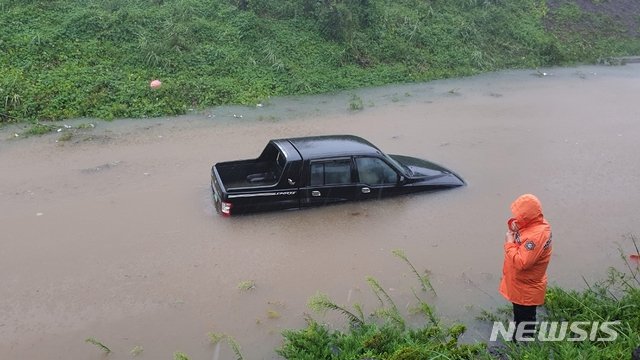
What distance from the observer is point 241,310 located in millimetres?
6945

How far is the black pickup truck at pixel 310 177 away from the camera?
8555mm

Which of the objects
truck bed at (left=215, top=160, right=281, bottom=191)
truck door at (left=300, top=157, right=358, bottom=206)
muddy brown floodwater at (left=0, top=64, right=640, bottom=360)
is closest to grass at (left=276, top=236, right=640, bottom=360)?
muddy brown floodwater at (left=0, top=64, right=640, bottom=360)

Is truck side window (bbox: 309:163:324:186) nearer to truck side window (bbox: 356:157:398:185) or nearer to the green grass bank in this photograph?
truck side window (bbox: 356:157:398:185)

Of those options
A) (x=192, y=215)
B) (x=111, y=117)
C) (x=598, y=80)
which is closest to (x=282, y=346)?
(x=192, y=215)

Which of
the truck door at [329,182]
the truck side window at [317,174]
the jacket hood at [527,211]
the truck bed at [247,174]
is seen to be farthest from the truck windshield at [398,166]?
the jacket hood at [527,211]

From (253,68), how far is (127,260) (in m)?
8.69

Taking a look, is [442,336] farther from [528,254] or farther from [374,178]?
[374,178]

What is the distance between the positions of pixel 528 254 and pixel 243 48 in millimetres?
12190

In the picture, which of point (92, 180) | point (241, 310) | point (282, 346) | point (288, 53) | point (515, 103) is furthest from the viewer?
point (288, 53)

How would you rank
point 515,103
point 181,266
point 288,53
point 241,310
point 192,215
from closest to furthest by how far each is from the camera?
point 241,310 → point 181,266 → point 192,215 → point 515,103 → point 288,53

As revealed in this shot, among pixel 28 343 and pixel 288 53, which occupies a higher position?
pixel 288 53

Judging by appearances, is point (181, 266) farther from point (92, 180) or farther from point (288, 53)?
point (288, 53)

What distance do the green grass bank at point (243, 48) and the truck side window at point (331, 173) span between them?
225 inches

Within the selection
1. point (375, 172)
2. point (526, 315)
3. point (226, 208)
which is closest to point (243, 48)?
point (375, 172)
